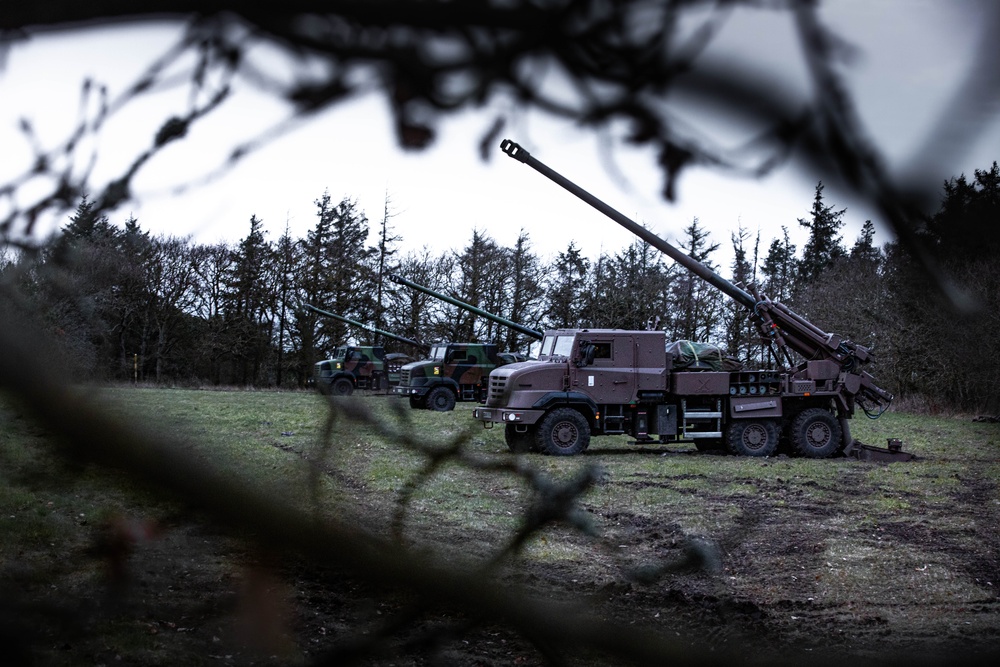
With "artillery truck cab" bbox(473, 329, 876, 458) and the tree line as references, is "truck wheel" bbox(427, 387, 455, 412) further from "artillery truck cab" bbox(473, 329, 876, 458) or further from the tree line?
"artillery truck cab" bbox(473, 329, 876, 458)

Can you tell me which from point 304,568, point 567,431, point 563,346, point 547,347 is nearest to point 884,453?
point 567,431

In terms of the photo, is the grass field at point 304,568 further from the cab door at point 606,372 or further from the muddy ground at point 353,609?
the cab door at point 606,372

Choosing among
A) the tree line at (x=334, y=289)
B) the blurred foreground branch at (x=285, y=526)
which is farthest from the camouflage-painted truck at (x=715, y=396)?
the blurred foreground branch at (x=285, y=526)

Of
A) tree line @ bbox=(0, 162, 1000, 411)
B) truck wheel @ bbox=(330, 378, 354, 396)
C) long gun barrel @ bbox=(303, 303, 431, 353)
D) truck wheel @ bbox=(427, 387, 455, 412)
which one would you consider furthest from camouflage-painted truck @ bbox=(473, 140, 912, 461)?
truck wheel @ bbox=(330, 378, 354, 396)

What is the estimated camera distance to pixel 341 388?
114cm

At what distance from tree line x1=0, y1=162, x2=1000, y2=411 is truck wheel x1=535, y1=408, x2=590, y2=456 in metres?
9.70

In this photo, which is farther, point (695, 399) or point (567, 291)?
point (695, 399)

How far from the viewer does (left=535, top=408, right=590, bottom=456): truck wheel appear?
452 inches

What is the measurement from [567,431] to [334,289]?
1044 centimetres

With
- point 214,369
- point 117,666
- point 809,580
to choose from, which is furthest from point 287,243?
point 809,580

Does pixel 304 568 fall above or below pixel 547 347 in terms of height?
below

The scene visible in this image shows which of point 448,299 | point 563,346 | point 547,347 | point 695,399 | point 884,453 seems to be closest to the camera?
point 448,299

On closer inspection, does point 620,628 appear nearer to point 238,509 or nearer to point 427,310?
point 238,509

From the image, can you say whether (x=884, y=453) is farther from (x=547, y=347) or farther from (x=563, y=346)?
(x=547, y=347)
